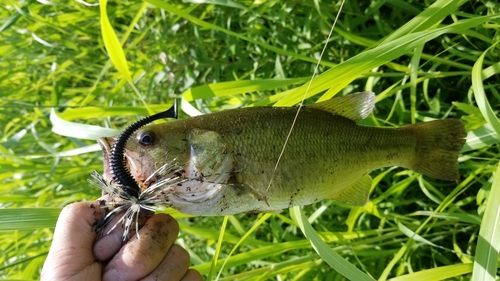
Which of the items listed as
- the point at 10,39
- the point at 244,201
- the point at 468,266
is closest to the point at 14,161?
the point at 10,39

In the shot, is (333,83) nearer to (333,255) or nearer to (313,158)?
(313,158)

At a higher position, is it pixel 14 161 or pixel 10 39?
pixel 10 39

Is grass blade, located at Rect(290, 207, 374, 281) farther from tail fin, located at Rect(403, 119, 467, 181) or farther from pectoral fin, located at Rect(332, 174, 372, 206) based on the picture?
tail fin, located at Rect(403, 119, 467, 181)

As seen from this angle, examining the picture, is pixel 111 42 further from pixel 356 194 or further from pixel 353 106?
pixel 356 194

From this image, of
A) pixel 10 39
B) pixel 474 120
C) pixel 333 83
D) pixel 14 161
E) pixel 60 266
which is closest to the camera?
pixel 60 266

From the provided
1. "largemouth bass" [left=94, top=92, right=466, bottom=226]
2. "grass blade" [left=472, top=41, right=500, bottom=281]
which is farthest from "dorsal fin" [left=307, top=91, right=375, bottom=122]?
"grass blade" [left=472, top=41, right=500, bottom=281]

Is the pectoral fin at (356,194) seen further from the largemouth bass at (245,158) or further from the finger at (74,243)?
the finger at (74,243)

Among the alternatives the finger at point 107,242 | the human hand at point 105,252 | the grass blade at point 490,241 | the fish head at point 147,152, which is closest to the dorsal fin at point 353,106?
the grass blade at point 490,241
